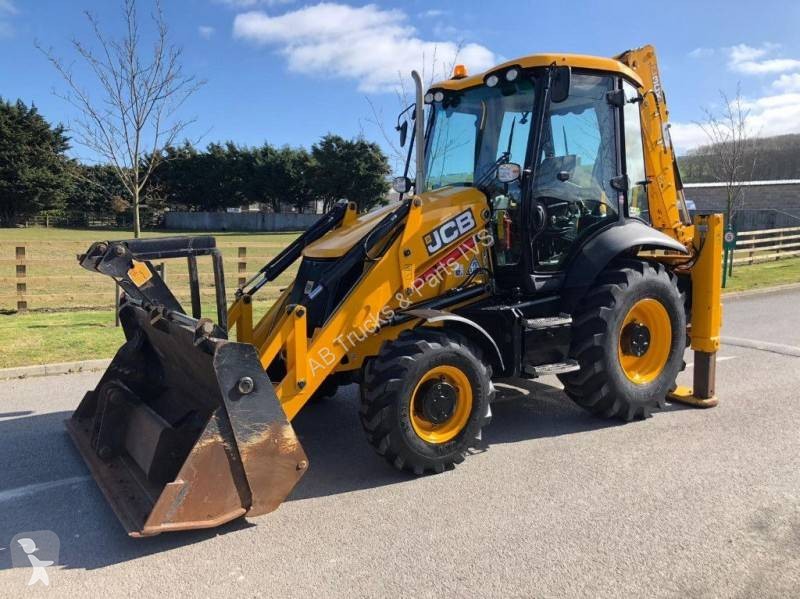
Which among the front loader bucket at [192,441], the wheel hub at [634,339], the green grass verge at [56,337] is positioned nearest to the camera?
the front loader bucket at [192,441]

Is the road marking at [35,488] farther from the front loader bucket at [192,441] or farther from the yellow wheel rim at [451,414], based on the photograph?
the yellow wheel rim at [451,414]

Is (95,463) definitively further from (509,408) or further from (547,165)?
(547,165)

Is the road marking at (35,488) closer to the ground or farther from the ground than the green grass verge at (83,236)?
closer to the ground

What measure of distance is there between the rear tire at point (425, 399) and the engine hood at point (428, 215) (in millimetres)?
886

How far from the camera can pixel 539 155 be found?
202 inches

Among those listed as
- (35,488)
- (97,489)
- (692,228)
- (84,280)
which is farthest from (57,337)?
(692,228)

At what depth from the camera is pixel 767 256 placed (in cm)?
2067

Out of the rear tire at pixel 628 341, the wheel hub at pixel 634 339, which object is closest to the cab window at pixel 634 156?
the rear tire at pixel 628 341

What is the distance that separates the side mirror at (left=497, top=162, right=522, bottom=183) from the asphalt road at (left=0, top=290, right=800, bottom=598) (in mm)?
2090

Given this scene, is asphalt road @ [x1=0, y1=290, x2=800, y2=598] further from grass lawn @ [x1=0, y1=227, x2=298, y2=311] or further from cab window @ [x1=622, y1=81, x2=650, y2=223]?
grass lawn @ [x1=0, y1=227, x2=298, y2=311]

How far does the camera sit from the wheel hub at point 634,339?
18.4 ft

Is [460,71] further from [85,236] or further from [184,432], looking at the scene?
[85,236]

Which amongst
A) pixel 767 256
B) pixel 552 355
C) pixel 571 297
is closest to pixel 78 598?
pixel 552 355

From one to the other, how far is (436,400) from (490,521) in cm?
90
